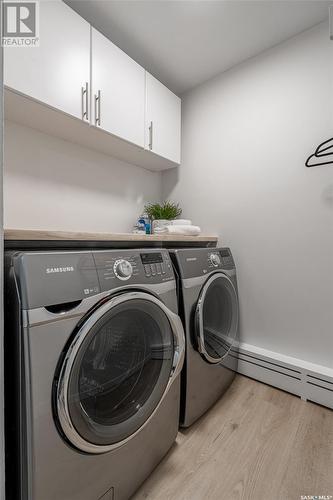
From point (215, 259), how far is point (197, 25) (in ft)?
4.88

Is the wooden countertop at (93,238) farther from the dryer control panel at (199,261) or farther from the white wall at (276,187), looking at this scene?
the white wall at (276,187)

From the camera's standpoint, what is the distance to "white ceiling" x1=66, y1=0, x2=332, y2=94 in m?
1.36

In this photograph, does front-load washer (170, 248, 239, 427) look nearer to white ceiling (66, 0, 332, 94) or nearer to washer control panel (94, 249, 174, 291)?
washer control panel (94, 249, 174, 291)

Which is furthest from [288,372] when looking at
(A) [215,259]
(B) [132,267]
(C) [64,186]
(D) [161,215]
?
(C) [64,186]

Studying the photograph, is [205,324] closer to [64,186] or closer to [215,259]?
[215,259]

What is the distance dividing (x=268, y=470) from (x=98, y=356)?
93cm

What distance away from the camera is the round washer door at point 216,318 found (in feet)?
4.11

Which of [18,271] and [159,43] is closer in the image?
[18,271]

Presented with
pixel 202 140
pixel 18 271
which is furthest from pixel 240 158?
pixel 18 271

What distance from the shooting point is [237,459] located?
1084 millimetres

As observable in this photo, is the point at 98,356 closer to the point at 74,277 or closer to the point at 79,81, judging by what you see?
the point at 74,277

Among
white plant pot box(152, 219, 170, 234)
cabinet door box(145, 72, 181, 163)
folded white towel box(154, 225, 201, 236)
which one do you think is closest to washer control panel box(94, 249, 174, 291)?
folded white towel box(154, 225, 201, 236)

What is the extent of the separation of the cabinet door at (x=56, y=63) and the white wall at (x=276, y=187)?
42.0 inches

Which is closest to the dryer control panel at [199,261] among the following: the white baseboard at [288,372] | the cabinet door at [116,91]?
the white baseboard at [288,372]
